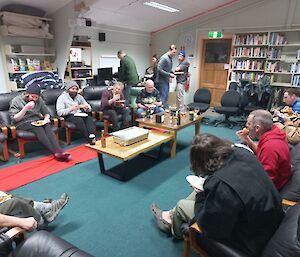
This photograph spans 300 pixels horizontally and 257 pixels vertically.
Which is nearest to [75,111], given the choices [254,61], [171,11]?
[171,11]

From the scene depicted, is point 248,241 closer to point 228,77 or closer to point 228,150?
point 228,150

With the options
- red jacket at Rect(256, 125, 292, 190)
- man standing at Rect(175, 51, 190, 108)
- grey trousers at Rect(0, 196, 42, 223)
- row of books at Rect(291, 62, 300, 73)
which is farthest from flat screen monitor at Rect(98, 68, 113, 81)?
red jacket at Rect(256, 125, 292, 190)

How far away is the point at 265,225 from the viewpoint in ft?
3.90

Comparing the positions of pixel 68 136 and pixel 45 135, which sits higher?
pixel 45 135

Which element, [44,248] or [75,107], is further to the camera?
[75,107]

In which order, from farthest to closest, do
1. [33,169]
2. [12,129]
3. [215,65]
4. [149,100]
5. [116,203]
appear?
[215,65]
[149,100]
[12,129]
[33,169]
[116,203]

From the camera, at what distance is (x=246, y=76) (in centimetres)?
636

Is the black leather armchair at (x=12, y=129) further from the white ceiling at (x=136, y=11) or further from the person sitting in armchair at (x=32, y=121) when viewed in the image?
the white ceiling at (x=136, y=11)

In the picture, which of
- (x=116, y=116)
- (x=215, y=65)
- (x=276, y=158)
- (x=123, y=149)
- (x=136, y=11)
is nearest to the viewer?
(x=276, y=158)

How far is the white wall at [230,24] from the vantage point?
5863mm

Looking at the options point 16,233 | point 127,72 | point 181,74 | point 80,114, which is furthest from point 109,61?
point 16,233

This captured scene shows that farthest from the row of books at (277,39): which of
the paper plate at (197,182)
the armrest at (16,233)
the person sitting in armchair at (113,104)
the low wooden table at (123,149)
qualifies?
the armrest at (16,233)

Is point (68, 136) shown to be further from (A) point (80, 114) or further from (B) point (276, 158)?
(B) point (276, 158)

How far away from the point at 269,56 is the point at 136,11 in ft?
11.4
